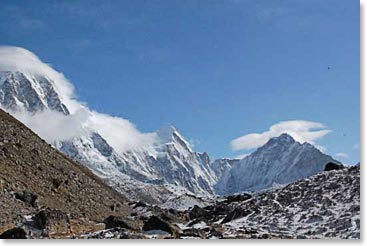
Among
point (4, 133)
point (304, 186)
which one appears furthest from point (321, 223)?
point (4, 133)

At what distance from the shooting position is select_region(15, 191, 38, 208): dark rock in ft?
83.6

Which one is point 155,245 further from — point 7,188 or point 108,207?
point 108,207

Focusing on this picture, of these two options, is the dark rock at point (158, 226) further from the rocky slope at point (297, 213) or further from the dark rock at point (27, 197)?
the dark rock at point (27, 197)

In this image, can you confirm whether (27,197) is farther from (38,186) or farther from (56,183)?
(56,183)

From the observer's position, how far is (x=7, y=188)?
85.9 ft

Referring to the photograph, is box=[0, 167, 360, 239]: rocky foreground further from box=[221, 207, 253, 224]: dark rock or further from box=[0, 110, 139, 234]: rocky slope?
box=[0, 110, 139, 234]: rocky slope

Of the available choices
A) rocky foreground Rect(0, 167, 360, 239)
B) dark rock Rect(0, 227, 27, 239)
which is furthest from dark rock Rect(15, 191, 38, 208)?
dark rock Rect(0, 227, 27, 239)

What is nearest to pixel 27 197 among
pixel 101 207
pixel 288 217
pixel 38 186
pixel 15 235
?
pixel 38 186

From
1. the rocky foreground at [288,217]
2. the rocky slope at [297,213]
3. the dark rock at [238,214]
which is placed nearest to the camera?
the rocky foreground at [288,217]

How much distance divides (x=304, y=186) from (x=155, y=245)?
1995cm

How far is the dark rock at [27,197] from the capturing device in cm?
2547

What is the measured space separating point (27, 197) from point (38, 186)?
4.57 metres

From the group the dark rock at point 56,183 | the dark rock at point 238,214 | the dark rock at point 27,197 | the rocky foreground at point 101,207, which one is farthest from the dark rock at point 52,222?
the dark rock at point 238,214

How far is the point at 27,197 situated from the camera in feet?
85.5
